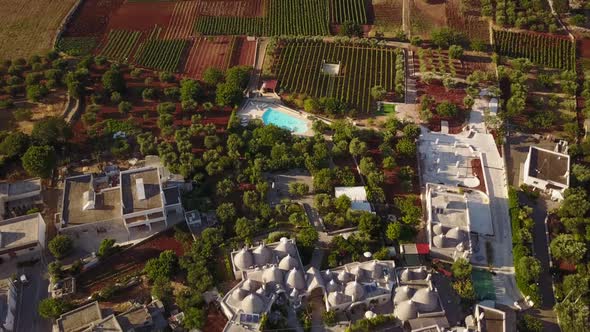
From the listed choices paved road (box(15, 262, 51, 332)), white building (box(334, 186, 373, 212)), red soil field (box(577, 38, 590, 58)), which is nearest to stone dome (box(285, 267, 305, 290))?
white building (box(334, 186, 373, 212))

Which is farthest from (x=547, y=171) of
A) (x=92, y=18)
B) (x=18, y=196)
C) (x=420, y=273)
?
(x=92, y=18)

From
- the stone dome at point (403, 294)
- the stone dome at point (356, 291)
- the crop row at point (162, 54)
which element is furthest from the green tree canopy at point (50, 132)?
the stone dome at point (403, 294)

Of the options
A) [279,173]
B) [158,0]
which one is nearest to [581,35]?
[279,173]

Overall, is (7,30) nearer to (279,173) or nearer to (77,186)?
(77,186)

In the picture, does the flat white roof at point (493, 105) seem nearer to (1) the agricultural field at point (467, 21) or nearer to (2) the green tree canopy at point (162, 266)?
(1) the agricultural field at point (467, 21)

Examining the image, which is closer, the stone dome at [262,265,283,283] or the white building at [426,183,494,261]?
the stone dome at [262,265,283,283]

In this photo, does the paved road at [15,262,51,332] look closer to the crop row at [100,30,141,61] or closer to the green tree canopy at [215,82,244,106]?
the green tree canopy at [215,82,244,106]
